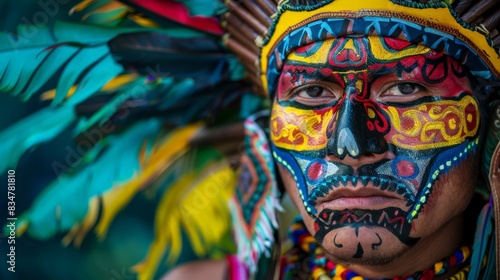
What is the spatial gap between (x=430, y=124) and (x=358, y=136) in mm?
224

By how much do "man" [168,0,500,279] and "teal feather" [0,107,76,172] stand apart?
1.01 m

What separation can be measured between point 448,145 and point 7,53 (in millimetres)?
1579

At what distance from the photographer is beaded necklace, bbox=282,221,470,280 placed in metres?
2.21

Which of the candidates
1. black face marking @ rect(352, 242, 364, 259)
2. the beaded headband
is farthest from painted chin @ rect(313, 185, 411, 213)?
the beaded headband

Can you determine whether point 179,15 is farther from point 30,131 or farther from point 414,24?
point 414,24

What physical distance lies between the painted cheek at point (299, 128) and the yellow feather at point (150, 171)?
766 millimetres

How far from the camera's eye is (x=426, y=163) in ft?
6.71

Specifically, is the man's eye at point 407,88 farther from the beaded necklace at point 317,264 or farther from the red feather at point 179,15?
the red feather at point 179,15

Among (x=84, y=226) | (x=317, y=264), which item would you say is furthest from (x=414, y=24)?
(x=84, y=226)

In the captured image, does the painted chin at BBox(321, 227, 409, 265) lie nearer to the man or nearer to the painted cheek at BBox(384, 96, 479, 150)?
the man

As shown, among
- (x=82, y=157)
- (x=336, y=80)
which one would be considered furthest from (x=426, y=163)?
(x=82, y=157)

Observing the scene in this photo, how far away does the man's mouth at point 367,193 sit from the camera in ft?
6.70

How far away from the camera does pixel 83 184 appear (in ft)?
9.18

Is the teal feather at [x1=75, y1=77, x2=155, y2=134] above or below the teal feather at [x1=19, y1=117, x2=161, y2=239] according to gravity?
above
